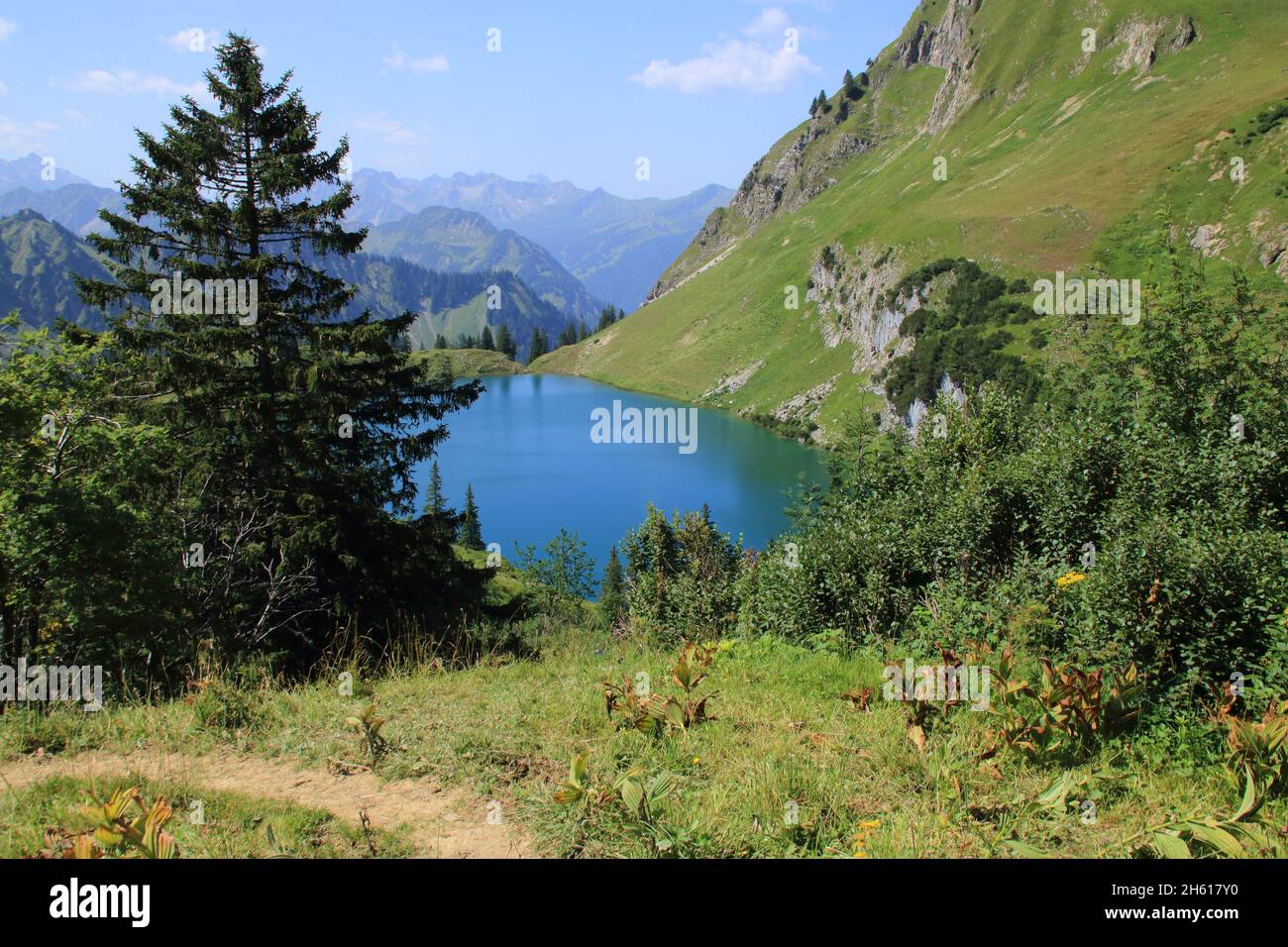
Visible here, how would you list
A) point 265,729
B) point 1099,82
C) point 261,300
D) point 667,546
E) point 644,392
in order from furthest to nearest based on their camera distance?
1. point 644,392
2. point 1099,82
3. point 667,546
4. point 261,300
5. point 265,729

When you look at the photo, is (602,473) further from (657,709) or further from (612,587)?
(657,709)

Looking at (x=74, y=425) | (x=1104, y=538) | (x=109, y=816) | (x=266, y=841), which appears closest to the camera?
(x=109, y=816)

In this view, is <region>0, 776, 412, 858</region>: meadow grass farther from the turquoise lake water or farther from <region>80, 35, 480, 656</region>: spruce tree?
the turquoise lake water

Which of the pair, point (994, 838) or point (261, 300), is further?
point (261, 300)

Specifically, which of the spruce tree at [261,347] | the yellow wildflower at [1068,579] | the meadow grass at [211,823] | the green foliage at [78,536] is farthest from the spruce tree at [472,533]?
the meadow grass at [211,823]

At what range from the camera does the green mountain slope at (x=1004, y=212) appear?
79062 mm

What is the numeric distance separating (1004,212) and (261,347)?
107173 millimetres

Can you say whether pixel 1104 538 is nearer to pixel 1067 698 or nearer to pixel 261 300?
pixel 1067 698

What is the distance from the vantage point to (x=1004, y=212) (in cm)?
9900

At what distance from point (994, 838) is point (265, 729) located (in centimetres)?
621

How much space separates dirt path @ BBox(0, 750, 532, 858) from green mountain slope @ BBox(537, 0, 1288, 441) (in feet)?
143

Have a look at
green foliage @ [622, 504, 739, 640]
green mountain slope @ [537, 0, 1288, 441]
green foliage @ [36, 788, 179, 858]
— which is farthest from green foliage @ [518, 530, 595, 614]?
green foliage @ [36, 788, 179, 858]

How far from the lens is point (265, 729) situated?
6.63 meters
